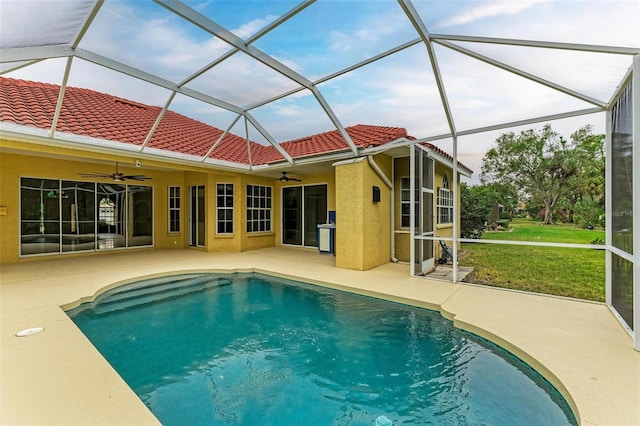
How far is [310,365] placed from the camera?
3650 millimetres

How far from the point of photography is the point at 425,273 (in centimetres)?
754

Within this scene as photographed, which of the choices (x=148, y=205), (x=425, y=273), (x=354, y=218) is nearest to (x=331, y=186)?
(x=354, y=218)

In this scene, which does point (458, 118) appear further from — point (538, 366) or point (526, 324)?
point (538, 366)

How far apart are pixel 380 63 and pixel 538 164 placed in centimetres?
1359

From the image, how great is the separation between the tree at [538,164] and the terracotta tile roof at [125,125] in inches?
333

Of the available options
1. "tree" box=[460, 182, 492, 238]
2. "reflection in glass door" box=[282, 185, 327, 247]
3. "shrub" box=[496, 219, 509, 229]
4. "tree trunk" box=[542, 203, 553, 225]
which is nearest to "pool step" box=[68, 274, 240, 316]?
"reflection in glass door" box=[282, 185, 327, 247]

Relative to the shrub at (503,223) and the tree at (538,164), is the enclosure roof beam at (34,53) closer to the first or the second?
the tree at (538,164)

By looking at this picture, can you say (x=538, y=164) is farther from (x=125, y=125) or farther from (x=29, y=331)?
(x=29, y=331)

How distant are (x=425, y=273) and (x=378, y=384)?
481cm

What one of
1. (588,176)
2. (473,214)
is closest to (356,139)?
(473,214)

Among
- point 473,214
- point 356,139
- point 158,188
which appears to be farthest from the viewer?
point 473,214

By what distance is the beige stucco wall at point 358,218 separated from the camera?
305 inches

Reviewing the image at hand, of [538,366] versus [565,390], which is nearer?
[565,390]

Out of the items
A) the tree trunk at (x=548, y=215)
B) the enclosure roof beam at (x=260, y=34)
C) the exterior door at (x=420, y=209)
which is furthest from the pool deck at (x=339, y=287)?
the tree trunk at (x=548, y=215)
